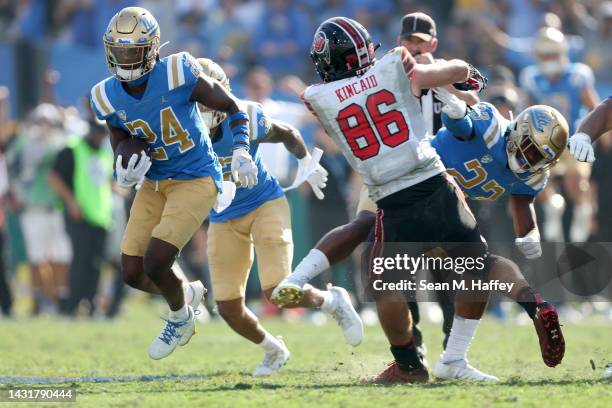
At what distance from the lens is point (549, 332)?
20.0 feet

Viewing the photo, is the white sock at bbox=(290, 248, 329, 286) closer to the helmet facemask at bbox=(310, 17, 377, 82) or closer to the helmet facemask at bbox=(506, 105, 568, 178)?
the helmet facemask at bbox=(310, 17, 377, 82)

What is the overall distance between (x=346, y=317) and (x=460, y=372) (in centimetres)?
95

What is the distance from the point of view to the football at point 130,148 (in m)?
6.59

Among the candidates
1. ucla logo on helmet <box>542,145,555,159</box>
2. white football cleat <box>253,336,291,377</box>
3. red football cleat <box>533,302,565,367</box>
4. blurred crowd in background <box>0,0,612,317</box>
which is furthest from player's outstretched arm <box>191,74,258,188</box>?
blurred crowd in background <box>0,0,612,317</box>

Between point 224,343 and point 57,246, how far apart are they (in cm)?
454

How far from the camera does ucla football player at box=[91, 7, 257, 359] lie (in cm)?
664

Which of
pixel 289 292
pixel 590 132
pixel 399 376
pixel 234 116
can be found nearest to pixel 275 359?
pixel 399 376

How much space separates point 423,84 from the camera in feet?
20.2

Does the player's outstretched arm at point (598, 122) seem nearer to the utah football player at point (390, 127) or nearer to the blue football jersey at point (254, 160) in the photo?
the utah football player at point (390, 127)

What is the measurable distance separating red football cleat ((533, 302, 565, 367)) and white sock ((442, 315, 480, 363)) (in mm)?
432

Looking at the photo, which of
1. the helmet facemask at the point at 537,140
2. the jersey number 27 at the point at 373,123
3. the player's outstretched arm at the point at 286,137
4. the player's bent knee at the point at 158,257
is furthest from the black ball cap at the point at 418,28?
the player's bent knee at the point at 158,257

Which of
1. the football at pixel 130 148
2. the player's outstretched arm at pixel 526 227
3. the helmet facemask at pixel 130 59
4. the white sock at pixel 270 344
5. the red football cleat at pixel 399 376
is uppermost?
the helmet facemask at pixel 130 59

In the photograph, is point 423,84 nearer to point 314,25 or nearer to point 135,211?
point 135,211

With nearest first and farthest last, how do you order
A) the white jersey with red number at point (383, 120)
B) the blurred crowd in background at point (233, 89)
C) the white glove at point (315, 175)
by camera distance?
the white jersey with red number at point (383, 120)
the white glove at point (315, 175)
the blurred crowd in background at point (233, 89)
